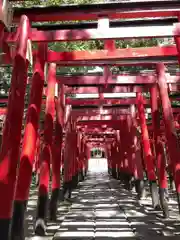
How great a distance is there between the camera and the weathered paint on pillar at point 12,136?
370cm

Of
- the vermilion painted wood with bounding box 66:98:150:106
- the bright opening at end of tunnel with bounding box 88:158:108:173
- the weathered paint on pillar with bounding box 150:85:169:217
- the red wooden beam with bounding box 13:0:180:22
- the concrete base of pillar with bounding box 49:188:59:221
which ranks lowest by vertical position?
the concrete base of pillar with bounding box 49:188:59:221

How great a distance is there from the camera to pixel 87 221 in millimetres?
6781

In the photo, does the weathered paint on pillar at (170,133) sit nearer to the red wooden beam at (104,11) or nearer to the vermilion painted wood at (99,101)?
the red wooden beam at (104,11)

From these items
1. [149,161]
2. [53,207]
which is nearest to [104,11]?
[53,207]

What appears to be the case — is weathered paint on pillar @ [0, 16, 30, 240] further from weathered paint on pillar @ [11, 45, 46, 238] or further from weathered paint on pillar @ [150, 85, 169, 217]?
weathered paint on pillar @ [150, 85, 169, 217]

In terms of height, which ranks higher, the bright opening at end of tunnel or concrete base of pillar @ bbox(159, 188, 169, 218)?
the bright opening at end of tunnel

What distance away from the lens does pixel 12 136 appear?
3.96m

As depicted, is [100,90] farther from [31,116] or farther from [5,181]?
[5,181]

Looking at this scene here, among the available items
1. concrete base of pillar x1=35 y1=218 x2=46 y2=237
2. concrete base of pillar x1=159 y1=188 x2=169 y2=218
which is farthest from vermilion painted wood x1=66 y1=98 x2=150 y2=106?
concrete base of pillar x1=35 y1=218 x2=46 y2=237

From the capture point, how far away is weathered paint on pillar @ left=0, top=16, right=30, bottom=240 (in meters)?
3.70

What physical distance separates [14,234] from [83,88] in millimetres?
5490

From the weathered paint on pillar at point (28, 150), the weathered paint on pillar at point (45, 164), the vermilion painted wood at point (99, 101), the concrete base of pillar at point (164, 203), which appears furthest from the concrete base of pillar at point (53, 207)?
the vermilion painted wood at point (99, 101)

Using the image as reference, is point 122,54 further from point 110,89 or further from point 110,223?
point 110,223

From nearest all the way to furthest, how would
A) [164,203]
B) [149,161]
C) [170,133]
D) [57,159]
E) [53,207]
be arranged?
1. [170,133]
2. [53,207]
3. [164,203]
4. [57,159]
5. [149,161]
